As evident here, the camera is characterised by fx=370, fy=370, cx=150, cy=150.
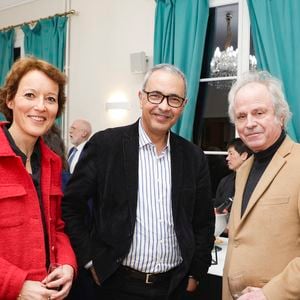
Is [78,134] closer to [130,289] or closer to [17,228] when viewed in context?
[130,289]

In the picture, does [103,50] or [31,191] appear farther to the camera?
[103,50]

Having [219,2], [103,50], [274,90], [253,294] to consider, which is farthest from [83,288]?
[103,50]

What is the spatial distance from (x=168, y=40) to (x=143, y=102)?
9.29ft

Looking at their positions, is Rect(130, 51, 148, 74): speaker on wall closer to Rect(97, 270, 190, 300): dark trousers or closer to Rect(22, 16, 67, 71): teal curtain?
Rect(22, 16, 67, 71): teal curtain

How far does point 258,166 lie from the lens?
1.59 m

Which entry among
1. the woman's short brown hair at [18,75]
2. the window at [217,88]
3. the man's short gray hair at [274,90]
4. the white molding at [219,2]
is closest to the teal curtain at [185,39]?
the white molding at [219,2]

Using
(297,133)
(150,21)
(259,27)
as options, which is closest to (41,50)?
(150,21)

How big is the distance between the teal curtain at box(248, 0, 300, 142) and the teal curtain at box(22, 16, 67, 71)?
2.88 m

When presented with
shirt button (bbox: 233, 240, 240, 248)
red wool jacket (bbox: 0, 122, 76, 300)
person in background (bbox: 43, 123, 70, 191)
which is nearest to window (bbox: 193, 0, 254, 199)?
person in background (bbox: 43, 123, 70, 191)

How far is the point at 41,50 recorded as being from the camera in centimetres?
566

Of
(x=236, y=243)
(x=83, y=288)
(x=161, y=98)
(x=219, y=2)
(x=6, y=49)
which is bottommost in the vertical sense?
(x=83, y=288)

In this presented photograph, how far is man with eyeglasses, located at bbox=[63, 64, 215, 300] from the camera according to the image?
163 cm

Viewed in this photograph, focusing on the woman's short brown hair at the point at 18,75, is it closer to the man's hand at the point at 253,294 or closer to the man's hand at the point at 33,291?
the man's hand at the point at 33,291

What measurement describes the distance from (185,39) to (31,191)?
3351mm
